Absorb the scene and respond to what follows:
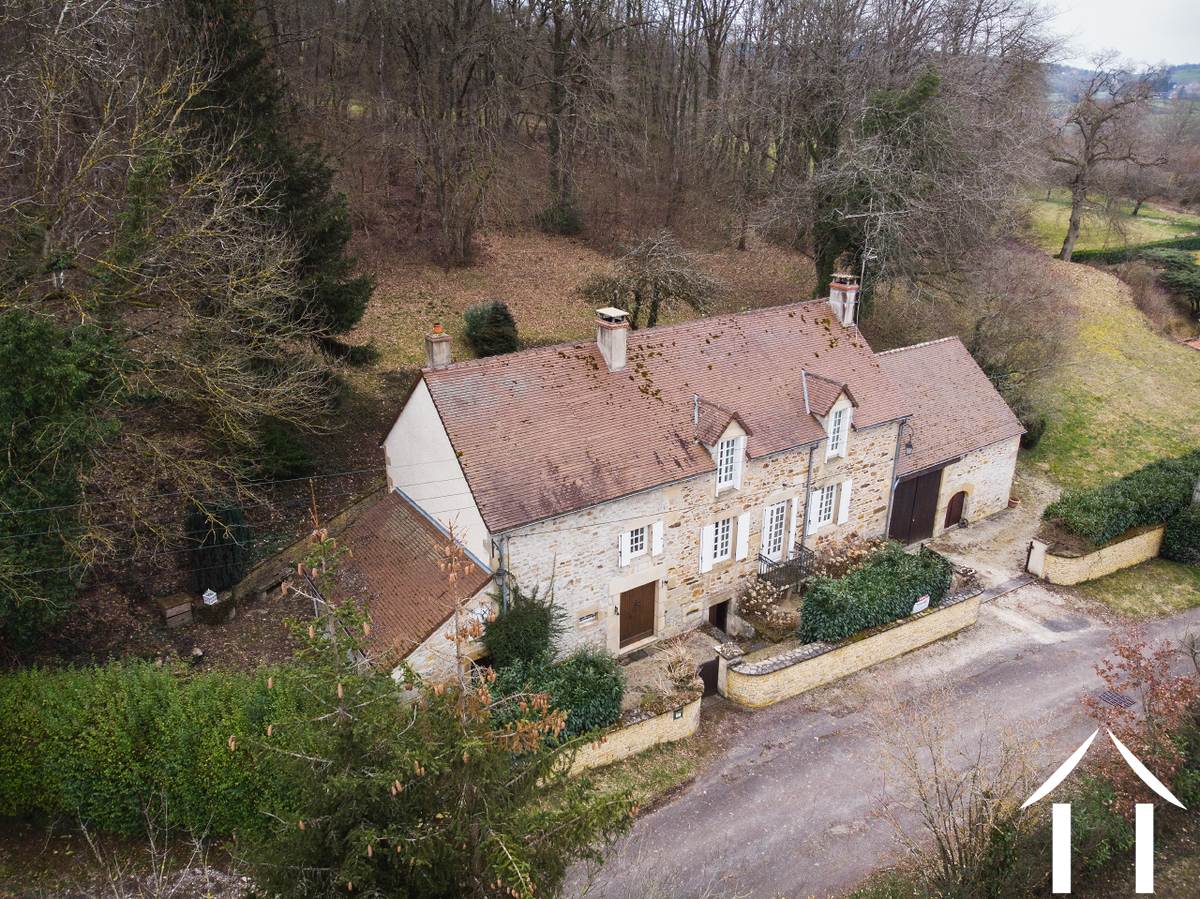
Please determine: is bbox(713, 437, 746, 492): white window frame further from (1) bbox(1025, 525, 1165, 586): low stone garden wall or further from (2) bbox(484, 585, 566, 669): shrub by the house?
(1) bbox(1025, 525, 1165, 586): low stone garden wall

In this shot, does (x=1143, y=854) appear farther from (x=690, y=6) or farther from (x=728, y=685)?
(x=690, y=6)

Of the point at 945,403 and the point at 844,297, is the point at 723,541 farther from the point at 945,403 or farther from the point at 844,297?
the point at 945,403

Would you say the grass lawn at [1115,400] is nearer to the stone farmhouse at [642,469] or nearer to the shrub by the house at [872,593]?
the stone farmhouse at [642,469]

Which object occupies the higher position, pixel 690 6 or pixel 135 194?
pixel 690 6

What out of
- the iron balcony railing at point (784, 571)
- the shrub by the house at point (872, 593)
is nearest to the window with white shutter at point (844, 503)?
the shrub by the house at point (872, 593)

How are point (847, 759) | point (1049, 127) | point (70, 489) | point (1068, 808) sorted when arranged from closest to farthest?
point (1068, 808) < point (70, 489) < point (847, 759) < point (1049, 127)

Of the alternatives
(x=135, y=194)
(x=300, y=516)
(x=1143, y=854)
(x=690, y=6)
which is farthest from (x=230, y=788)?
(x=690, y=6)
